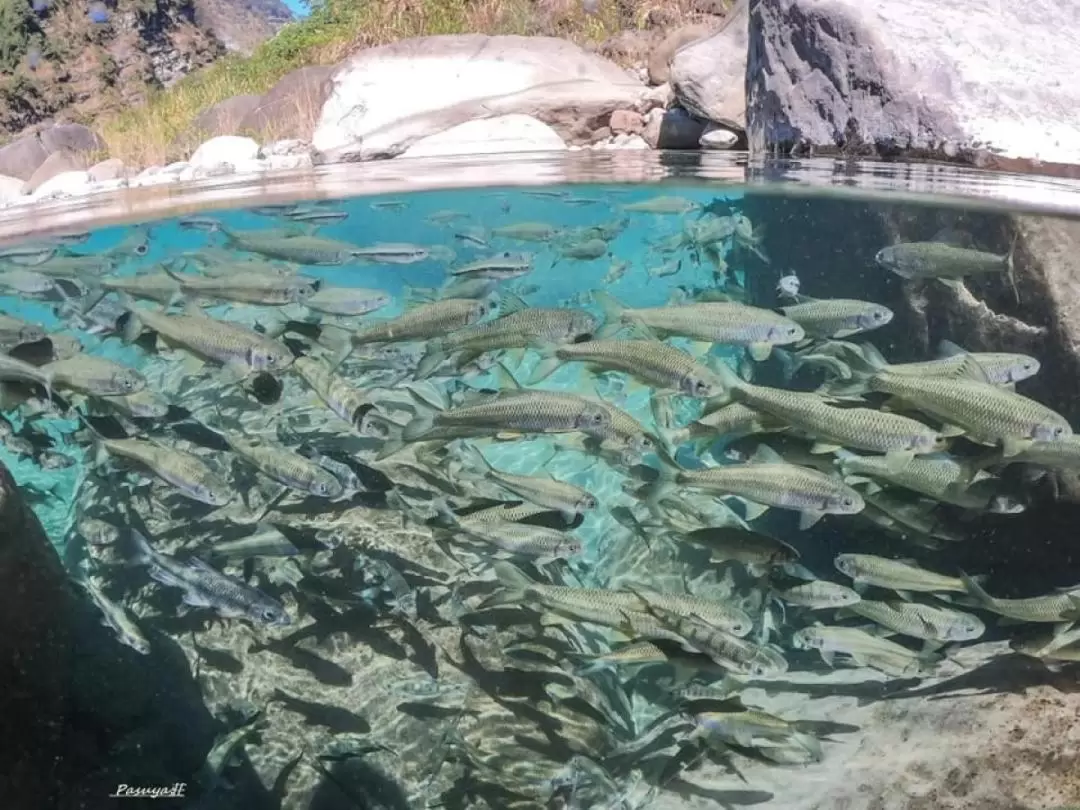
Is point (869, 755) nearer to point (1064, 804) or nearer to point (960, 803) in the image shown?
point (960, 803)

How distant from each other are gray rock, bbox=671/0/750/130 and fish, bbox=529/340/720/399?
945 centimetres

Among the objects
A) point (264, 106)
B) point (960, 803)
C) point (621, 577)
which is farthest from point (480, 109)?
point (960, 803)

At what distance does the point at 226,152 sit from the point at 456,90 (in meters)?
5.13

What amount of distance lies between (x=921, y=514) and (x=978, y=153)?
4.13m

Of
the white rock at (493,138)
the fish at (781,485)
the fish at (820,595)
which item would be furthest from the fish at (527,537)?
the white rock at (493,138)

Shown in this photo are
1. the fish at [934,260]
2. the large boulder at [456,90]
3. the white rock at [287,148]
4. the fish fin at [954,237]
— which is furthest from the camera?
the white rock at [287,148]

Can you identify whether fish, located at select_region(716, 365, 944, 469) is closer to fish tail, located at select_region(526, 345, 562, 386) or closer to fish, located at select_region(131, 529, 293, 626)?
fish tail, located at select_region(526, 345, 562, 386)

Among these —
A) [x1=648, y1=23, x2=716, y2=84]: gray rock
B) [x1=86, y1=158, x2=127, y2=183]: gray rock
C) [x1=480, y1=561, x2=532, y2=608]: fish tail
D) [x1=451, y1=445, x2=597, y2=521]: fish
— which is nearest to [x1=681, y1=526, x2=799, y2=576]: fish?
[x1=451, y1=445, x2=597, y2=521]: fish

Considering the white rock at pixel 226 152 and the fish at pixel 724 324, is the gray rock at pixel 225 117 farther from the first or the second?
the fish at pixel 724 324

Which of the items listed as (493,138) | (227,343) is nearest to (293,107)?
(493,138)

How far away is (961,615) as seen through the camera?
4.45 m

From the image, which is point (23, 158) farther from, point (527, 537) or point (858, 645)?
point (858, 645)

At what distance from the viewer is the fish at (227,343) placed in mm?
4758

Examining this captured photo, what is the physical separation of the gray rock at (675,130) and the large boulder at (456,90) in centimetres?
75
